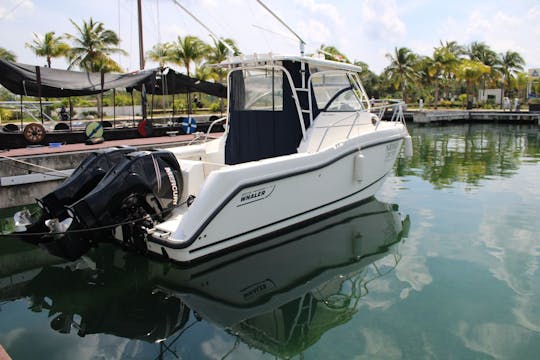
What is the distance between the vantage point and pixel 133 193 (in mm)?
4863

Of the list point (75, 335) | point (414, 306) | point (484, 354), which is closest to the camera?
point (484, 354)

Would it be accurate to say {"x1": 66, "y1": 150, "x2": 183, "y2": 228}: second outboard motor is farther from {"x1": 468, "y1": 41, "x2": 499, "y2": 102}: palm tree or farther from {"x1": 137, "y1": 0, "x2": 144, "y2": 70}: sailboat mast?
{"x1": 468, "y1": 41, "x2": 499, "y2": 102}: palm tree

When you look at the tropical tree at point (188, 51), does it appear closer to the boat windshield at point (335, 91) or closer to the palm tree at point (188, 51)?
the palm tree at point (188, 51)

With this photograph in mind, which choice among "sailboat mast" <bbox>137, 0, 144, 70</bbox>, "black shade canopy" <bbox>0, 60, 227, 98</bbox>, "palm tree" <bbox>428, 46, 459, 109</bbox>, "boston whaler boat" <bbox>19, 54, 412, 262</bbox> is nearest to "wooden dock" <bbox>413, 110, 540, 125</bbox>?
"palm tree" <bbox>428, 46, 459, 109</bbox>

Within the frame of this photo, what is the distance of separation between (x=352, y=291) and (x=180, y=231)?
205cm

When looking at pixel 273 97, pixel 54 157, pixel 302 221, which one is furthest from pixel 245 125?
pixel 54 157

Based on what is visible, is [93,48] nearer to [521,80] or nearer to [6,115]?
[6,115]

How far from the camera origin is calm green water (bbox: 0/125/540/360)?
12.0 ft

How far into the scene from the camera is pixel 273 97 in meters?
6.81

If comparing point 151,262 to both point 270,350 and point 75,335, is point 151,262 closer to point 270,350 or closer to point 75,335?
point 75,335

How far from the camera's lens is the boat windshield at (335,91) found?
7.06 m

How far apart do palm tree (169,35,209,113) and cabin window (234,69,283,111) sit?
25.4 metres

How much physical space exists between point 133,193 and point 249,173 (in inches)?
54.4

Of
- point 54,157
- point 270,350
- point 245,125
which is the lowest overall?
point 270,350
